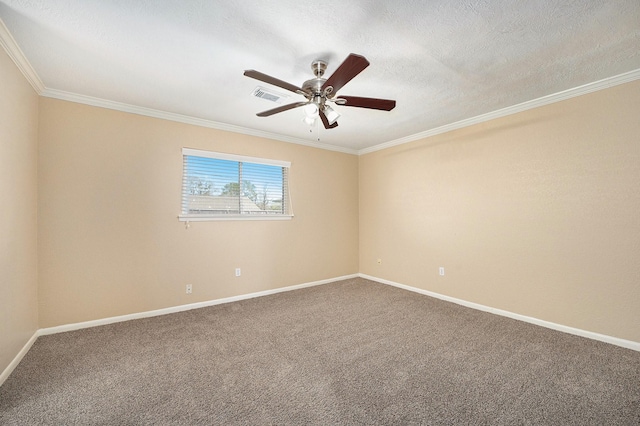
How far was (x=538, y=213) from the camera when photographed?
305 centimetres

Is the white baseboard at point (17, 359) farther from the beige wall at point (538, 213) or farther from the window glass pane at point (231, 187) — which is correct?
the beige wall at point (538, 213)

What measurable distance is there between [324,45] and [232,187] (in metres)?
2.47

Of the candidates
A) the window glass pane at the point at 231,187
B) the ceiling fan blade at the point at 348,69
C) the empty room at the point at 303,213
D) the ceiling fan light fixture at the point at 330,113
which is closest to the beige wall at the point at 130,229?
the empty room at the point at 303,213

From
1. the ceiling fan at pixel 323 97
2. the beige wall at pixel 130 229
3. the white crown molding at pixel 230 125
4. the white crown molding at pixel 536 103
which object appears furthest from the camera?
the beige wall at pixel 130 229

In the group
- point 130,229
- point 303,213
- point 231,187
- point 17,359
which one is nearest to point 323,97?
point 231,187

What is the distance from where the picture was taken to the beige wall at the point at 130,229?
2836 millimetres

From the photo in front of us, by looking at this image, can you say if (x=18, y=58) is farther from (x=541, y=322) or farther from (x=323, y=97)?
(x=541, y=322)

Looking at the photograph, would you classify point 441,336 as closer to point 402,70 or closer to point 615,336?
point 615,336

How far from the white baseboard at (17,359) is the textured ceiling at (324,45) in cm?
241

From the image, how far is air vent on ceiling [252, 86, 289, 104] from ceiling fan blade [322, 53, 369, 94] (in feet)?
3.13

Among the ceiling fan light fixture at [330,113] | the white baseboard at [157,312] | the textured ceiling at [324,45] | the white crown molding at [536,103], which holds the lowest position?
the white baseboard at [157,312]

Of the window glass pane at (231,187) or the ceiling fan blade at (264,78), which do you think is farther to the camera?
the window glass pane at (231,187)

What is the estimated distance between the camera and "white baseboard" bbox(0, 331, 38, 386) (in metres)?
1.98

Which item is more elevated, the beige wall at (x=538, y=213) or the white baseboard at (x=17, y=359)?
the beige wall at (x=538, y=213)
